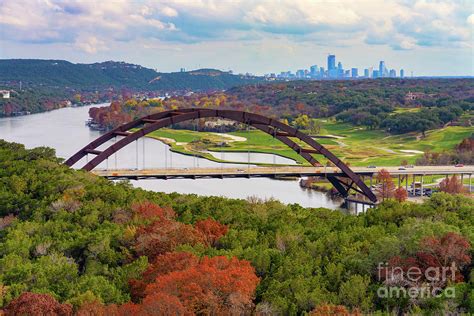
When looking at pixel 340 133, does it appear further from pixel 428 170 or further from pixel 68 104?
pixel 68 104

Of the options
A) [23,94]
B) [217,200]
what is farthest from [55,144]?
[23,94]

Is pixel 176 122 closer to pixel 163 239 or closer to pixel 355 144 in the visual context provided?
pixel 163 239

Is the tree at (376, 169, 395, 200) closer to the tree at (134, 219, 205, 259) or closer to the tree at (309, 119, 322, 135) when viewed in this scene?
the tree at (134, 219, 205, 259)

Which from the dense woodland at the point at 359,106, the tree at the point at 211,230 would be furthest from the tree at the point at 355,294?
the dense woodland at the point at 359,106

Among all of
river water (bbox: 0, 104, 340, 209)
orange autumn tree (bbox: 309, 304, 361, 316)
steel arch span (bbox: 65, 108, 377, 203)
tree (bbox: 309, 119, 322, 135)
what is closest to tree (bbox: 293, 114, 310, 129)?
tree (bbox: 309, 119, 322, 135)

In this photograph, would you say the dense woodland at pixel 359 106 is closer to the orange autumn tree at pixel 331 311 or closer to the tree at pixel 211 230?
the tree at pixel 211 230

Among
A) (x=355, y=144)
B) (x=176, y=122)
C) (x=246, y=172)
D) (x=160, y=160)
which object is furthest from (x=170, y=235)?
(x=355, y=144)
